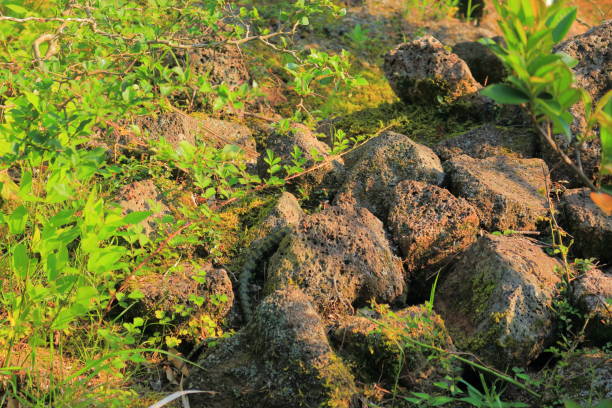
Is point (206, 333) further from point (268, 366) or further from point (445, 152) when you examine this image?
point (445, 152)

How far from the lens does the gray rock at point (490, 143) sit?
13.3ft

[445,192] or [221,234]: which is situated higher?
[445,192]

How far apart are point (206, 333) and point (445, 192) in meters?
1.51

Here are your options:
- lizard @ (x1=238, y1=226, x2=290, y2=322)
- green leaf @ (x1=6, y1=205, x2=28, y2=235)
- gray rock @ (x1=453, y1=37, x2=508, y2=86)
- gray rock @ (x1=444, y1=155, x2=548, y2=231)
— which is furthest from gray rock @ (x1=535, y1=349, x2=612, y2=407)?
gray rock @ (x1=453, y1=37, x2=508, y2=86)

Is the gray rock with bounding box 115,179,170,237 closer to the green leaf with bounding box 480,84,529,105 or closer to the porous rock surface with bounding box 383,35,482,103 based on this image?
the porous rock surface with bounding box 383,35,482,103

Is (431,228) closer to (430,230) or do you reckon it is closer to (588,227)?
(430,230)

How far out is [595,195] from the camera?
131cm

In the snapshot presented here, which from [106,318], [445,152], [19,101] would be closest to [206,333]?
[106,318]

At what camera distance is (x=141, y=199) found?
3432mm

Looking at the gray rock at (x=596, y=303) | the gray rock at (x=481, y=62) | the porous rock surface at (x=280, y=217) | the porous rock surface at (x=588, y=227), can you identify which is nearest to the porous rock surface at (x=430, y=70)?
the gray rock at (x=481, y=62)

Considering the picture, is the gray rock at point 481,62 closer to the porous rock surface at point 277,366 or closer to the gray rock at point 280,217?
the gray rock at point 280,217

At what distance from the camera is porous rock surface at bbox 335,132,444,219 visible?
3701 mm

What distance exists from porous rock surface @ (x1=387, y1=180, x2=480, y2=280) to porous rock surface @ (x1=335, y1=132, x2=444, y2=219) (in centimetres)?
26

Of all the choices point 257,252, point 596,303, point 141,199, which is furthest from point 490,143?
point 141,199
